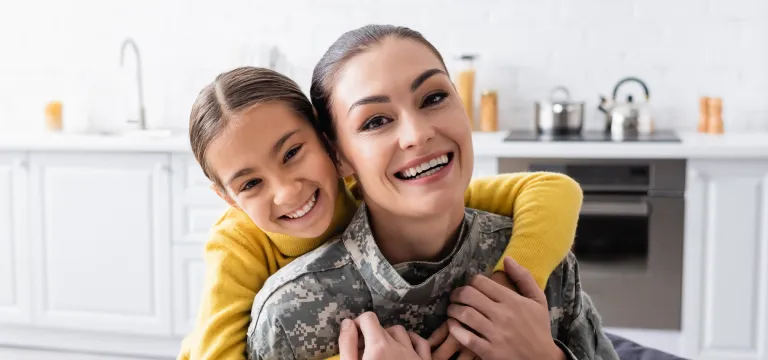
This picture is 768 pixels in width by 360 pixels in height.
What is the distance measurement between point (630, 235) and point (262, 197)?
2.32 m

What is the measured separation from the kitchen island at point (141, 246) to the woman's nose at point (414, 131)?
209 cm

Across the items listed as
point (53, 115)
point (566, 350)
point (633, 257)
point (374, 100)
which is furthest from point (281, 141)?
point (53, 115)

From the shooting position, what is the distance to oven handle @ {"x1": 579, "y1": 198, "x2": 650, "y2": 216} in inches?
126

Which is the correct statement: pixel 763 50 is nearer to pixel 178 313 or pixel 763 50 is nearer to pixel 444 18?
pixel 444 18

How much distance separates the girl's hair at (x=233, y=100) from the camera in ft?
3.97

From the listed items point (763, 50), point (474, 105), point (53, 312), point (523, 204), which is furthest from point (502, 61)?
point (523, 204)

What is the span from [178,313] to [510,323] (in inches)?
106

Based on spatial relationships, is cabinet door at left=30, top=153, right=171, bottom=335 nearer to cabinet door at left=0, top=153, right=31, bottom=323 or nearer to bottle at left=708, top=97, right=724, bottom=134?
cabinet door at left=0, top=153, right=31, bottom=323

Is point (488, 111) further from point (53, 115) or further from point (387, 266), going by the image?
point (387, 266)

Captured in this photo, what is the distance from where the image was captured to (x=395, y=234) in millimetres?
1288

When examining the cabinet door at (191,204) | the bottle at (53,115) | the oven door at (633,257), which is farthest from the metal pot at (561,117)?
the bottle at (53,115)

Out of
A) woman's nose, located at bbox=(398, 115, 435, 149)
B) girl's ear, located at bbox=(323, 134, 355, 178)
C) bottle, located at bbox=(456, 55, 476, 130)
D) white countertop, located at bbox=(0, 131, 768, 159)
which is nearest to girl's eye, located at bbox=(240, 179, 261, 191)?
girl's ear, located at bbox=(323, 134, 355, 178)

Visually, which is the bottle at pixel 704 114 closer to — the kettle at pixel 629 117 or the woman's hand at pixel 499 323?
the kettle at pixel 629 117

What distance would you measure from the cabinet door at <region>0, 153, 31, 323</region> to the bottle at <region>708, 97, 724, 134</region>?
9.32 feet
